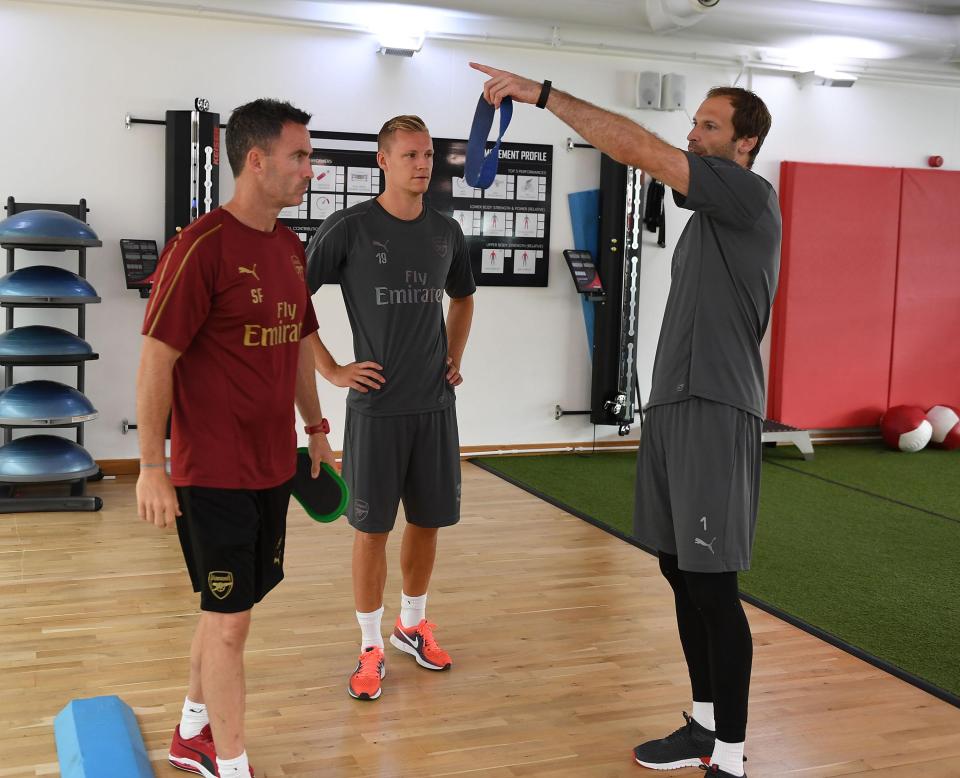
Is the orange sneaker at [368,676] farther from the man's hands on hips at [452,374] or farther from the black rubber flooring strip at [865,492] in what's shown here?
A: the black rubber flooring strip at [865,492]

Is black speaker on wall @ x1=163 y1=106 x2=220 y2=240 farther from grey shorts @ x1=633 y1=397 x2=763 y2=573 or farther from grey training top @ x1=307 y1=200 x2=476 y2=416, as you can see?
grey shorts @ x1=633 y1=397 x2=763 y2=573

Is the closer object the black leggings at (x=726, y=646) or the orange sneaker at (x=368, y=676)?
the black leggings at (x=726, y=646)

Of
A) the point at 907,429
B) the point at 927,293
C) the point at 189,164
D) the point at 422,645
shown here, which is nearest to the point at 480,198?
the point at 189,164

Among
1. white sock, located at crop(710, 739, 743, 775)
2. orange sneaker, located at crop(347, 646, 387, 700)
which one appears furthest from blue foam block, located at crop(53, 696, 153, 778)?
white sock, located at crop(710, 739, 743, 775)

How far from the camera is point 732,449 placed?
2.52 meters

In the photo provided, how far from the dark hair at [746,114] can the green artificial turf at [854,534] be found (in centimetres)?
196

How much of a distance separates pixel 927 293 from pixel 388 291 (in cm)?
622

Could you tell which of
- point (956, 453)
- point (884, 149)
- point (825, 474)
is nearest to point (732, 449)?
point (825, 474)

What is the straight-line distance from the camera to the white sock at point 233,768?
2.42 meters

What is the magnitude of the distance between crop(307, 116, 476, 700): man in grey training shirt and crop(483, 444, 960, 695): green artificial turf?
172 cm

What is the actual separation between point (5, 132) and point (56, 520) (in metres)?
2.32

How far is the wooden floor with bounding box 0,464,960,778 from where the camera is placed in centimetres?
282

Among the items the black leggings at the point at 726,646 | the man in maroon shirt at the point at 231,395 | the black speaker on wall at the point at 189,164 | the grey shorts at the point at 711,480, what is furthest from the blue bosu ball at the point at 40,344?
the black leggings at the point at 726,646

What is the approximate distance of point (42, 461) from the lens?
523 centimetres
